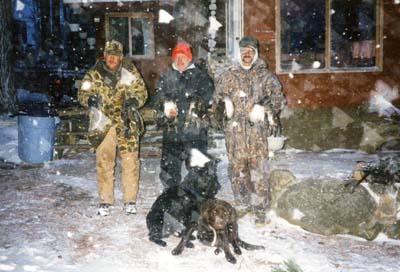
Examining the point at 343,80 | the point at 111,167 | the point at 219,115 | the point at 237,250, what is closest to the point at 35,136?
the point at 111,167

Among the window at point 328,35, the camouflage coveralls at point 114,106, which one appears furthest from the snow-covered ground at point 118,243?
the window at point 328,35

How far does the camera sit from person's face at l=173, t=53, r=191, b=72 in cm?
536

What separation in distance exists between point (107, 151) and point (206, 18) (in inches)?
401

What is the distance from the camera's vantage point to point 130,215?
571cm

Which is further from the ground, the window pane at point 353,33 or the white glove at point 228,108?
the window pane at point 353,33

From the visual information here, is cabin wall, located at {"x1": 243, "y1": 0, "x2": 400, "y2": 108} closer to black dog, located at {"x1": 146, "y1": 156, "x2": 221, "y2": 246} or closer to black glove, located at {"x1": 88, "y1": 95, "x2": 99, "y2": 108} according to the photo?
black glove, located at {"x1": 88, "y1": 95, "x2": 99, "y2": 108}

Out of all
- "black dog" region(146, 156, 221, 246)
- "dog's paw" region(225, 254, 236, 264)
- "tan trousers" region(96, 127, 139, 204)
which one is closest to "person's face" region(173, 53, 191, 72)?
"tan trousers" region(96, 127, 139, 204)

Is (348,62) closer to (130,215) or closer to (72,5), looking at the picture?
(130,215)

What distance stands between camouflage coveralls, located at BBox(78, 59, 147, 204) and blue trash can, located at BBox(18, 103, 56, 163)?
3.53 meters

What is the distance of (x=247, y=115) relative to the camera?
17.4 feet

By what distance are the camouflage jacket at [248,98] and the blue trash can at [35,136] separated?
15.1 feet

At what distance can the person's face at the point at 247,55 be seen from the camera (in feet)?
17.0

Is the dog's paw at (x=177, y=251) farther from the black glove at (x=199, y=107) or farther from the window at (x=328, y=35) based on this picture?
the window at (x=328, y=35)

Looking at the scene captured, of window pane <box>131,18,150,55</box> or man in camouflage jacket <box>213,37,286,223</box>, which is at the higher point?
window pane <box>131,18,150,55</box>
